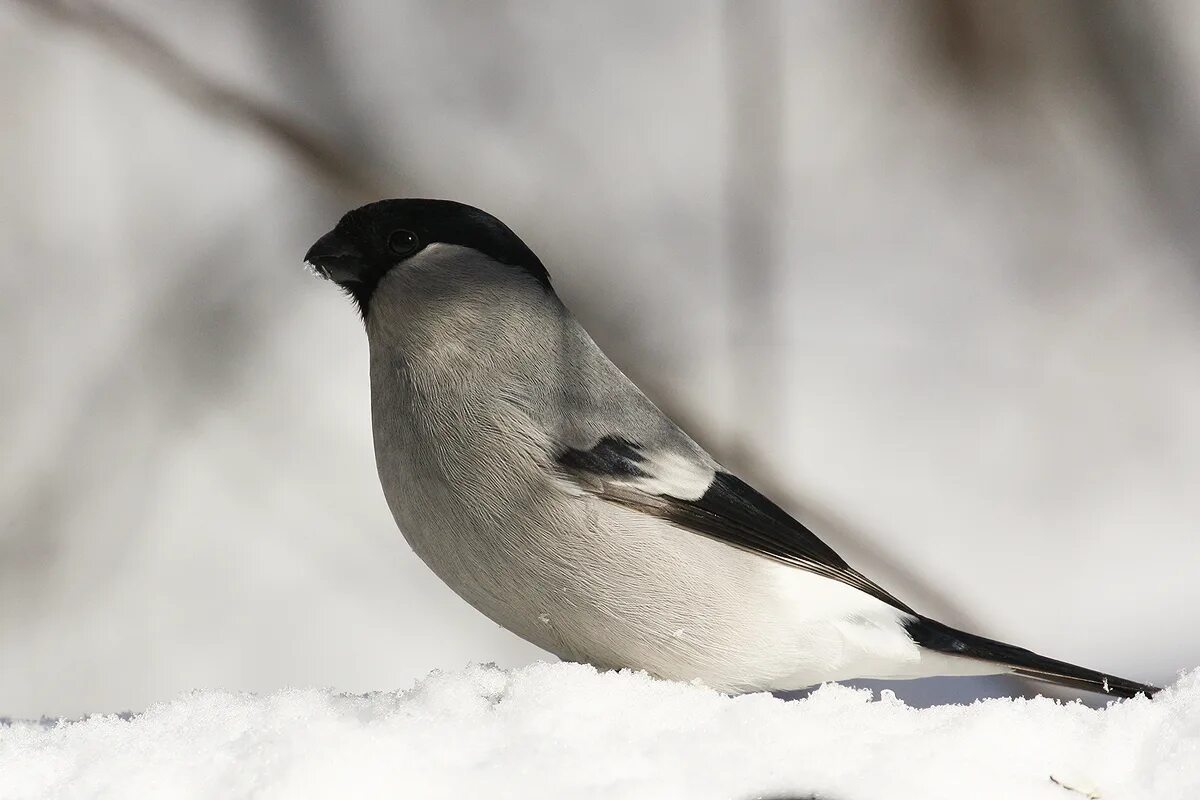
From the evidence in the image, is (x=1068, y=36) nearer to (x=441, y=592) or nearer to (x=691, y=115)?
(x=691, y=115)

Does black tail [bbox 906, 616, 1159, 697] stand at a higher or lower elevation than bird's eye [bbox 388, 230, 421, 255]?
lower

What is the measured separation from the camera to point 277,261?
7.04 feet

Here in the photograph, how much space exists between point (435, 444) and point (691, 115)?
110cm

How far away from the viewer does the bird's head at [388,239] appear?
150 cm

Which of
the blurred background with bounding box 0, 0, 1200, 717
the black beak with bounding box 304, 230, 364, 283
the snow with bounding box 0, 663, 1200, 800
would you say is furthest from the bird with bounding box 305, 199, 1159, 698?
the blurred background with bounding box 0, 0, 1200, 717

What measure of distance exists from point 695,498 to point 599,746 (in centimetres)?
40

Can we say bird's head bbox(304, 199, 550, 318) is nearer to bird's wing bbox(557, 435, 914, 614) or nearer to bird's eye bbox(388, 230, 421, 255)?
bird's eye bbox(388, 230, 421, 255)

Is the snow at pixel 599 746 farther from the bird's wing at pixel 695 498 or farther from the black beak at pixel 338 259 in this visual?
the black beak at pixel 338 259

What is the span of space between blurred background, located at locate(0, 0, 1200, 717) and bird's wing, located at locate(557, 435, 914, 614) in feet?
2.17

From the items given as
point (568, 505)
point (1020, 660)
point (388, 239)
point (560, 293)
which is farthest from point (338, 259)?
point (1020, 660)

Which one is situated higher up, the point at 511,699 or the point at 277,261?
the point at 277,261

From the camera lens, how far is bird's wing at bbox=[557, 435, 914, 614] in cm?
134

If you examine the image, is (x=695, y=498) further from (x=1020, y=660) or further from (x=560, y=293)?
(x=560, y=293)

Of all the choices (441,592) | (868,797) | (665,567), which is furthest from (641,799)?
(441,592)
